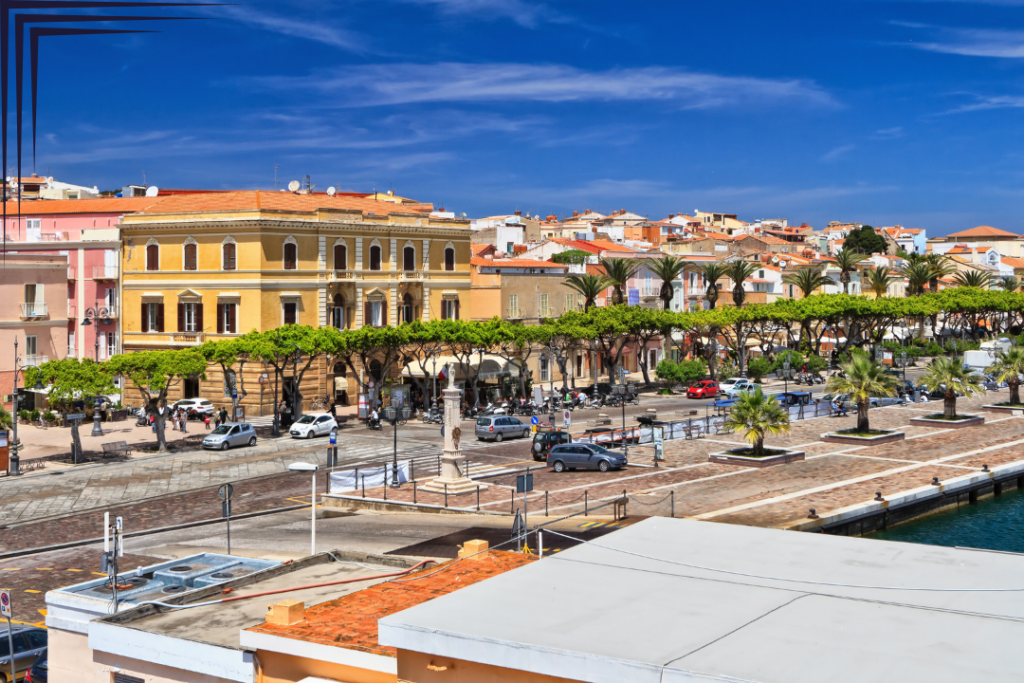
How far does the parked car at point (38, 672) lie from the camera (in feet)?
59.4

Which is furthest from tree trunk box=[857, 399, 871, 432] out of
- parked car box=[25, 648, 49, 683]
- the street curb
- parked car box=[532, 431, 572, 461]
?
parked car box=[25, 648, 49, 683]

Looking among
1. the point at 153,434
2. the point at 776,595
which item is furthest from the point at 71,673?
the point at 153,434

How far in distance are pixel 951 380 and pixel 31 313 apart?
161ft

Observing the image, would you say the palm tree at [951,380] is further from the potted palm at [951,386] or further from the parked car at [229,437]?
the parked car at [229,437]

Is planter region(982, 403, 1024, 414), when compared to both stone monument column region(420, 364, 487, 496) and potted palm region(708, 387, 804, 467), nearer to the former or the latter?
potted palm region(708, 387, 804, 467)

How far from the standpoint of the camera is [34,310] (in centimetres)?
6169

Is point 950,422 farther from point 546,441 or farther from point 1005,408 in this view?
point 546,441

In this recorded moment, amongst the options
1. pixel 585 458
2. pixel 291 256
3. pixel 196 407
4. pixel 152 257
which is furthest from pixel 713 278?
pixel 585 458

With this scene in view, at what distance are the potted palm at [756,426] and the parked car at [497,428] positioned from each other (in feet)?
39.4

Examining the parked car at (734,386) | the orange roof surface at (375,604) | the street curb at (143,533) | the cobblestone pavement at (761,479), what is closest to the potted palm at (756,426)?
the cobblestone pavement at (761,479)

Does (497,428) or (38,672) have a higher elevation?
(497,428)

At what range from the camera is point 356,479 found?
39312mm

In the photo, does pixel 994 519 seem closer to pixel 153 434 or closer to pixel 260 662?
pixel 260 662

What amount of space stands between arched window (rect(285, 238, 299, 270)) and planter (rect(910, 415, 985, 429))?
116 ft
